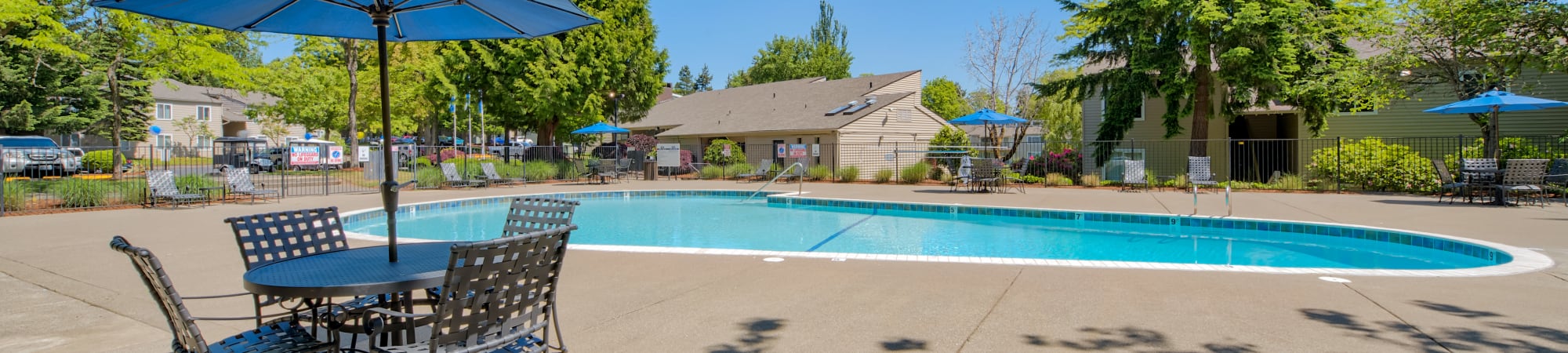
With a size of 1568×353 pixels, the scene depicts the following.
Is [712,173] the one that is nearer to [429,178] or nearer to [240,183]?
[429,178]

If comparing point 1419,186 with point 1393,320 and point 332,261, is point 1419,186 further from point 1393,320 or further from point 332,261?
point 332,261

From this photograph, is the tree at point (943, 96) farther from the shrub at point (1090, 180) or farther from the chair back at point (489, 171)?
the chair back at point (489, 171)

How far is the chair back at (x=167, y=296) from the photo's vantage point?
7.14 ft

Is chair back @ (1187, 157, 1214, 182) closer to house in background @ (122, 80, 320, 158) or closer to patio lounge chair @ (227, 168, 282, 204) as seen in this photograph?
patio lounge chair @ (227, 168, 282, 204)

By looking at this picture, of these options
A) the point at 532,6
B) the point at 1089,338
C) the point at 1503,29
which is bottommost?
the point at 1089,338

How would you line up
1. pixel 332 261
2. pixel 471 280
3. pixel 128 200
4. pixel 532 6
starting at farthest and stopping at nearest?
pixel 128 200, pixel 532 6, pixel 332 261, pixel 471 280

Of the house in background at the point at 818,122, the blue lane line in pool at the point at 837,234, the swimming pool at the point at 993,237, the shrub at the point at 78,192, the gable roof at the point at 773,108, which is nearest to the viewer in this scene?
the swimming pool at the point at 993,237

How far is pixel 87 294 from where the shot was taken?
5.13 meters

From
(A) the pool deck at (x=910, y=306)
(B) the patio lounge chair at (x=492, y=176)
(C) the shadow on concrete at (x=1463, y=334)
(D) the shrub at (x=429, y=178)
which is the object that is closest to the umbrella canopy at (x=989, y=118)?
(A) the pool deck at (x=910, y=306)

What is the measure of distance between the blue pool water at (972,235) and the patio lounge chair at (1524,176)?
14.9ft

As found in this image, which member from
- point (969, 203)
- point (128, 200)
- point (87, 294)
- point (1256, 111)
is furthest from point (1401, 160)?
point (128, 200)

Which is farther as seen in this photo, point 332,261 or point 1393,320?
point 1393,320

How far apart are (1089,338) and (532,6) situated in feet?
11.1

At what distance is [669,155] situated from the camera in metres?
23.8
